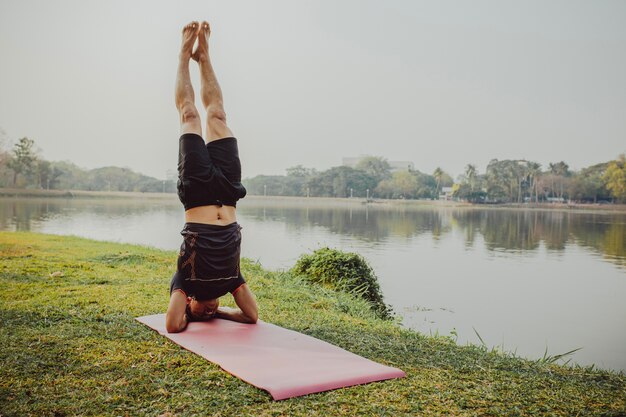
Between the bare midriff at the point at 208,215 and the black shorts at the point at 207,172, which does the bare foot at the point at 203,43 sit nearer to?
the black shorts at the point at 207,172

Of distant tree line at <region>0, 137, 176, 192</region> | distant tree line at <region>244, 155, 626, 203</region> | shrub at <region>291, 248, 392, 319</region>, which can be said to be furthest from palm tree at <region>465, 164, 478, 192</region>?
shrub at <region>291, 248, 392, 319</region>

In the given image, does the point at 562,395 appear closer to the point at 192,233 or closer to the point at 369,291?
the point at 192,233

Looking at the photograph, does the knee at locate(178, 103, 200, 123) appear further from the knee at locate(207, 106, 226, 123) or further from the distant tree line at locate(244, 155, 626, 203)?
the distant tree line at locate(244, 155, 626, 203)

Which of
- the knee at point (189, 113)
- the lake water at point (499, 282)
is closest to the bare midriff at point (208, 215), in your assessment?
the knee at point (189, 113)

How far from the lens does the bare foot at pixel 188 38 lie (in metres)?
3.88

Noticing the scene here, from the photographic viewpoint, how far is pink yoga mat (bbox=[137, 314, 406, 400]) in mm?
2615

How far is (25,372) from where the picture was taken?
8.85 ft

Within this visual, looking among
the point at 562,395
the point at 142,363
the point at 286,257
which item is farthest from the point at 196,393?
the point at 286,257

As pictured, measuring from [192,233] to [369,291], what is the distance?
2.95 m

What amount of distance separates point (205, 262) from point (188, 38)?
5.41ft

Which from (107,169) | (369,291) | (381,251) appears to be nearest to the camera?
(369,291)

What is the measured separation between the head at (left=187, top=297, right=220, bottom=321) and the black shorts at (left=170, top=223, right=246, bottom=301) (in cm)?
6

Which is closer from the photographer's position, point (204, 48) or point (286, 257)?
point (204, 48)

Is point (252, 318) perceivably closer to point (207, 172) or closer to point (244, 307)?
point (244, 307)
